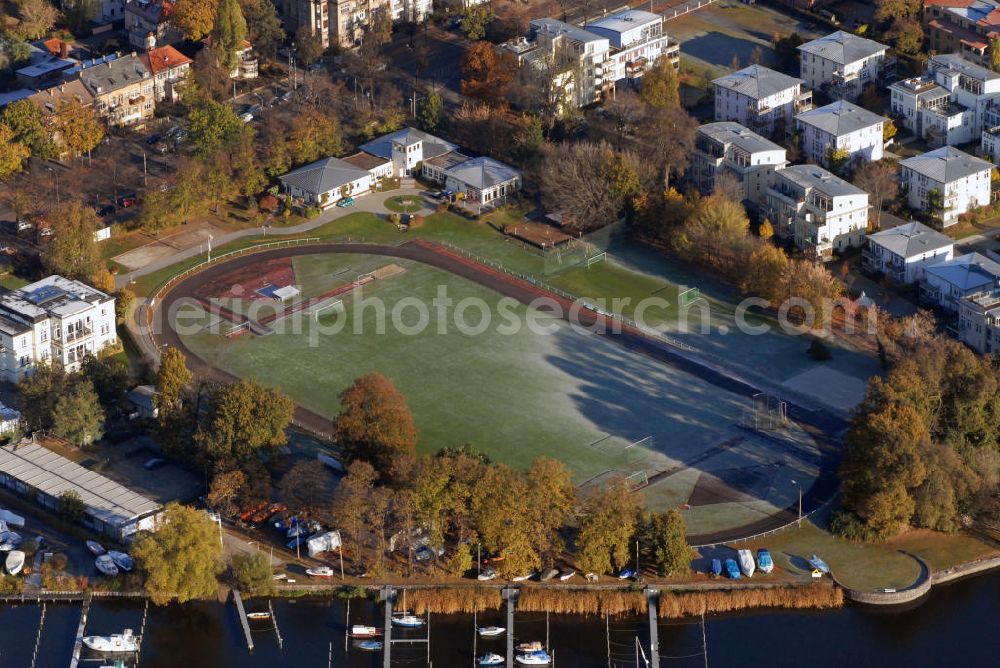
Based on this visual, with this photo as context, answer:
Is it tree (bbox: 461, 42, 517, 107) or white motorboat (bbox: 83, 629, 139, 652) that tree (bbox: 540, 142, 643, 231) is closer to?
tree (bbox: 461, 42, 517, 107)

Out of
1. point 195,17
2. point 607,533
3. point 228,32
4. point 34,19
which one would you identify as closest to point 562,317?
point 607,533

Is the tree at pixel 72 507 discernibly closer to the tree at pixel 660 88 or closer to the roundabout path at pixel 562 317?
the roundabout path at pixel 562 317

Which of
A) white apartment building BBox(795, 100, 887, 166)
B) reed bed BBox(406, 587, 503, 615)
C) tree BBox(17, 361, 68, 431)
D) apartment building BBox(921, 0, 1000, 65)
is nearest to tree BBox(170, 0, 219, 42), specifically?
white apartment building BBox(795, 100, 887, 166)

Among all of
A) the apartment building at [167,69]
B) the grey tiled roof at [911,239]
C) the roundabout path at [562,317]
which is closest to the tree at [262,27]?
the apartment building at [167,69]

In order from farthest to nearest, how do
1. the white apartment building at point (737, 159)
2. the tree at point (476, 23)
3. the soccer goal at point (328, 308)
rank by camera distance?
1. the tree at point (476, 23)
2. the white apartment building at point (737, 159)
3. the soccer goal at point (328, 308)

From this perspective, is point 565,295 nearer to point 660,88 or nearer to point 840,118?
point 660,88

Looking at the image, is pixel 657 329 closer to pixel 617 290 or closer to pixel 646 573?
pixel 617 290
